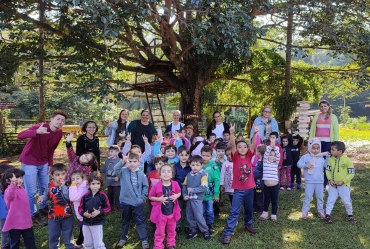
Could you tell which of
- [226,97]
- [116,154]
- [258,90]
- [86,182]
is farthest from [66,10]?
[226,97]

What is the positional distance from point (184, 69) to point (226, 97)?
7.15 metres

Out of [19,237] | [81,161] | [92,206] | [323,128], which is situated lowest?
[19,237]

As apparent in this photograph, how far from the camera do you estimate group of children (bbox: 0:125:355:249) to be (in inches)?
138

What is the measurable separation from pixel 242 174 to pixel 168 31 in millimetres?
4428

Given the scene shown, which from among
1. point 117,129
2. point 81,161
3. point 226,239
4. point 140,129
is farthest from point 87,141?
point 226,239

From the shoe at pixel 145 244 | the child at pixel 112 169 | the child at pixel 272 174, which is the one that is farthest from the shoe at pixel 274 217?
the child at pixel 112 169

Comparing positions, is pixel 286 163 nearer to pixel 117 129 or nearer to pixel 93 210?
pixel 117 129

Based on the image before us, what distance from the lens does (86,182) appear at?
3.68m

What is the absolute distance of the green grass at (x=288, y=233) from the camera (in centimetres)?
395

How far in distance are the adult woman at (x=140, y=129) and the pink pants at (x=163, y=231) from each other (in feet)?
6.59

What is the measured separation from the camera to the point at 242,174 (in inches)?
162

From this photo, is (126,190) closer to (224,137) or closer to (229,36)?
(224,137)

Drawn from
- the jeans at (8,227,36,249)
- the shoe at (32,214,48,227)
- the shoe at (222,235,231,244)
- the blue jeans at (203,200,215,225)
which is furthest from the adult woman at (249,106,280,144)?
the jeans at (8,227,36,249)

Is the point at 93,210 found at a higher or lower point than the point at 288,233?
higher
